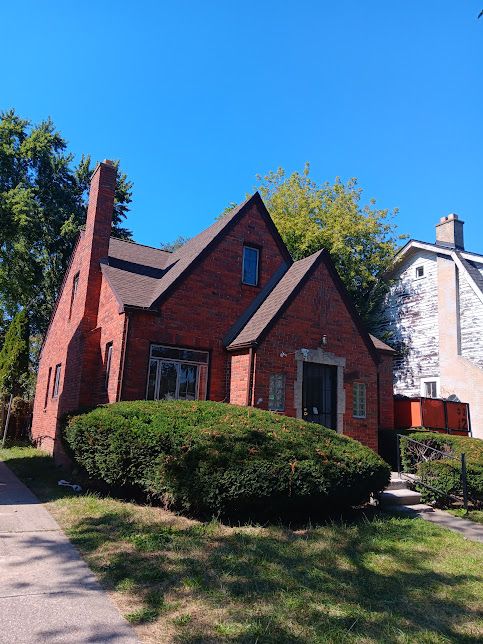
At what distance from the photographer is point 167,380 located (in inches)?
476

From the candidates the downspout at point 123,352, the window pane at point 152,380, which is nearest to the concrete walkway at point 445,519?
the window pane at point 152,380

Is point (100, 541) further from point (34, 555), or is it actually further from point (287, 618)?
point (287, 618)

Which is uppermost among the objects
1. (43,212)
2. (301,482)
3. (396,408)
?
(43,212)

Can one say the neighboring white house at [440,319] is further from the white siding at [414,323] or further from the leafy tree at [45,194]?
the leafy tree at [45,194]

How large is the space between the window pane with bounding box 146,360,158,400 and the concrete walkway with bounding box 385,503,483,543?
6.08 m

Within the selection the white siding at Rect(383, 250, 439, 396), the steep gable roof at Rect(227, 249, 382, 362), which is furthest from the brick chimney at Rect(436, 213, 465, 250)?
the steep gable roof at Rect(227, 249, 382, 362)

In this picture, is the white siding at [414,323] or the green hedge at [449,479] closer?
the green hedge at [449,479]

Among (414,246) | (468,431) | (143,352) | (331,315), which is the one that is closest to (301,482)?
(143,352)

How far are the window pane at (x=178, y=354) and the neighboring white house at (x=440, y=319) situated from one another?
11914 millimetres

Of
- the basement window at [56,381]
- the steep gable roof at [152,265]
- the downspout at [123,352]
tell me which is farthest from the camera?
the basement window at [56,381]

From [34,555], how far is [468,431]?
52.9 feet

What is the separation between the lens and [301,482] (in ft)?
23.4

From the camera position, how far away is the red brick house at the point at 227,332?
11875 mm

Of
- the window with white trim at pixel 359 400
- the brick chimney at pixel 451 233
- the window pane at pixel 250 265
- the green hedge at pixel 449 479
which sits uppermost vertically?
the brick chimney at pixel 451 233
